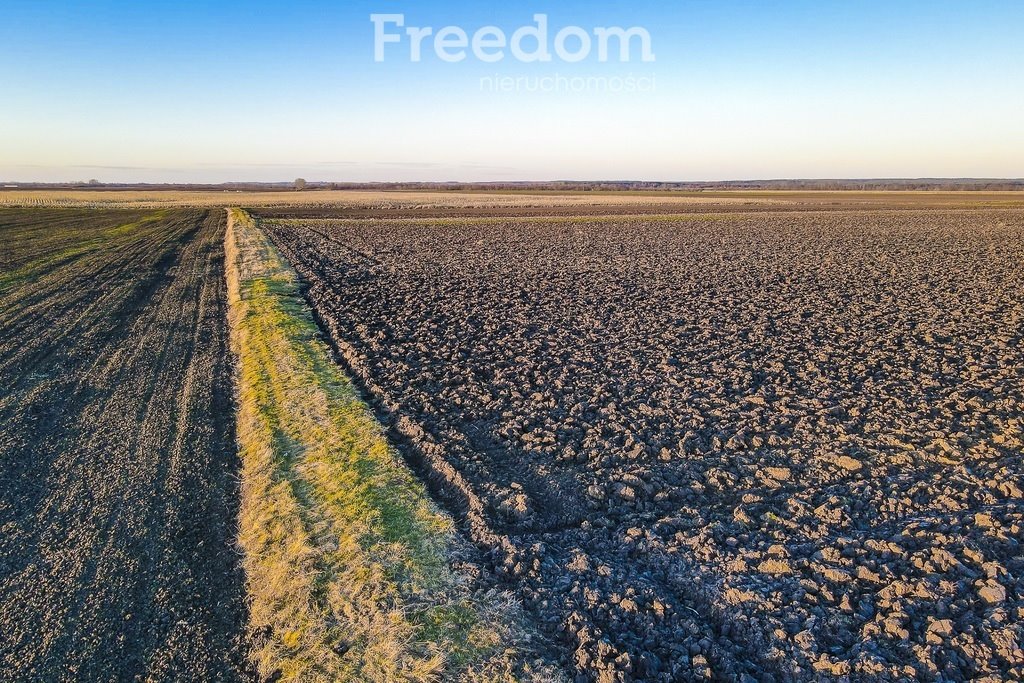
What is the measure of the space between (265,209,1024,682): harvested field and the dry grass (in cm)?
45

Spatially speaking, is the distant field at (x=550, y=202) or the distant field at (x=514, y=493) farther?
the distant field at (x=550, y=202)

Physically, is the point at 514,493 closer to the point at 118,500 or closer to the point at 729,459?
the point at 729,459

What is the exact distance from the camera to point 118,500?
667 centimetres

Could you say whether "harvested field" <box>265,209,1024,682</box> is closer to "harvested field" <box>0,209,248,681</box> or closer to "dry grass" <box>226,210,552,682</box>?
"dry grass" <box>226,210,552,682</box>

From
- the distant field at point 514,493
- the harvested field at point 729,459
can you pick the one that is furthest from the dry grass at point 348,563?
the harvested field at point 729,459

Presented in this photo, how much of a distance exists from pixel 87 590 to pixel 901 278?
23.7 m

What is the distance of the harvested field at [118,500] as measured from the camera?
4.72 metres

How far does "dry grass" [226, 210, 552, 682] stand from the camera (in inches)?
179

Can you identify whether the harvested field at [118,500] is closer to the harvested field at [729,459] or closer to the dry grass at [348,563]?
the dry grass at [348,563]

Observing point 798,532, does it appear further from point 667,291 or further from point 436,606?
point 667,291

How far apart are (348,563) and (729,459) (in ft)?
15.5

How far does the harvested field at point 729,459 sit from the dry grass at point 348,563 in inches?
17.8

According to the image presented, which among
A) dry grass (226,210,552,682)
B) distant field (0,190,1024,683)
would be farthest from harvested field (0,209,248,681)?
dry grass (226,210,552,682)

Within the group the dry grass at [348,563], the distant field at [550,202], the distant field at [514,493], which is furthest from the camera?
the distant field at [550,202]
